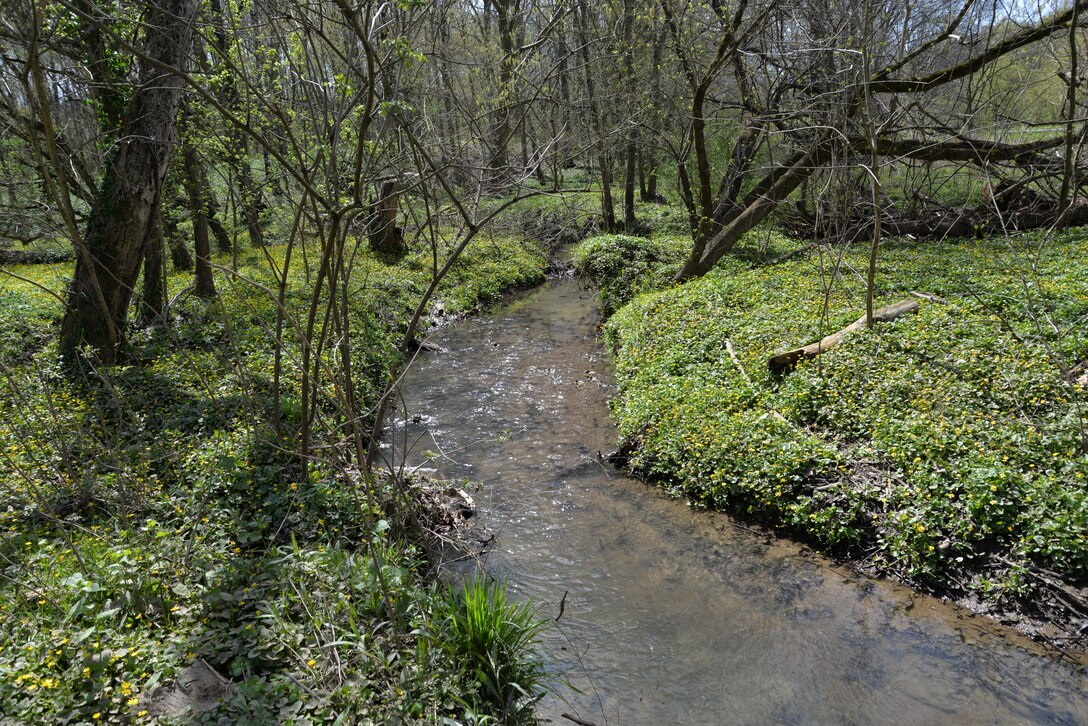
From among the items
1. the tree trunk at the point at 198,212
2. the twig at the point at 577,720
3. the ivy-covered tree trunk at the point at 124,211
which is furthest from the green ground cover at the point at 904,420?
the tree trunk at the point at 198,212

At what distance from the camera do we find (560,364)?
36.1 ft

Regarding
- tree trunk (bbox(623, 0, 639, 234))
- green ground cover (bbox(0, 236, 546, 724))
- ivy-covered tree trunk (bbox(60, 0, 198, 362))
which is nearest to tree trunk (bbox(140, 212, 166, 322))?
ivy-covered tree trunk (bbox(60, 0, 198, 362))

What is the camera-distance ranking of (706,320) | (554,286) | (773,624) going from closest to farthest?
(773,624) < (706,320) < (554,286)

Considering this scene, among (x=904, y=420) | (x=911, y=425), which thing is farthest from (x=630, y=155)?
(x=911, y=425)

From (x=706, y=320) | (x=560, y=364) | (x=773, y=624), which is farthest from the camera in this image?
(x=560, y=364)

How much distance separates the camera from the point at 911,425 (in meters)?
5.89

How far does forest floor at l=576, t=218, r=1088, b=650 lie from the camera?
15.8ft

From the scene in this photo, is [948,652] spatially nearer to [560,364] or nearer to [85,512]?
[85,512]

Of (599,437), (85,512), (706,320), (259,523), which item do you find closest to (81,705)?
(259,523)

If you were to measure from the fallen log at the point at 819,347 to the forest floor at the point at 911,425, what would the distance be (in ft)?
0.37

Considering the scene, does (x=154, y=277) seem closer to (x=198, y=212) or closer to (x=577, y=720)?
(x=198, y=212)

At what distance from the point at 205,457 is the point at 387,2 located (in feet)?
13.6

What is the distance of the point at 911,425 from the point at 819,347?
1784 millimetres

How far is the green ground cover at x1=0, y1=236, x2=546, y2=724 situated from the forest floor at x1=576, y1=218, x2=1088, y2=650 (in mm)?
3032
